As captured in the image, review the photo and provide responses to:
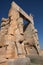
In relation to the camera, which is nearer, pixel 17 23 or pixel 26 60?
pixel 26 60

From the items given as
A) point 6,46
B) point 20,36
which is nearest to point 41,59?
point 20,36

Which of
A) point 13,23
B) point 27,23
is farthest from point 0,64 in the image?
point 27,23

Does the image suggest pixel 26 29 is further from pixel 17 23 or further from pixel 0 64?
pixel 0 64

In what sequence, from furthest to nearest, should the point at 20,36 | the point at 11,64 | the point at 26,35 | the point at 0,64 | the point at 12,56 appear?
the point at 26,35 < the point at 20,36 < the point at 12,56 < the point at 0,64 < the point at 11,64

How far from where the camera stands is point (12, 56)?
7.13 m

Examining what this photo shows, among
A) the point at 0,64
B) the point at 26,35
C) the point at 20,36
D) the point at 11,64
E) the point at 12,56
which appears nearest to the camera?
the point at 11,64

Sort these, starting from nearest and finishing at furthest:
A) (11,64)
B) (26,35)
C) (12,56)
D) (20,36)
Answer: (11,64), (12,56), (20,36), (26,35)

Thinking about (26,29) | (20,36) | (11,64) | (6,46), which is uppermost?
Answer: (26,29)

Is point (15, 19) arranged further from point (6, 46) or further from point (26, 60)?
point (26, 60)

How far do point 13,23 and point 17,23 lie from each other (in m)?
0.40

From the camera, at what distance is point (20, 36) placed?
8.32m

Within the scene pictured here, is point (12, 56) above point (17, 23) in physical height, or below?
below

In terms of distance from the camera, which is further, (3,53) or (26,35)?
(26,35)

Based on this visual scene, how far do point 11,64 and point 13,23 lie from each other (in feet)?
11.3
